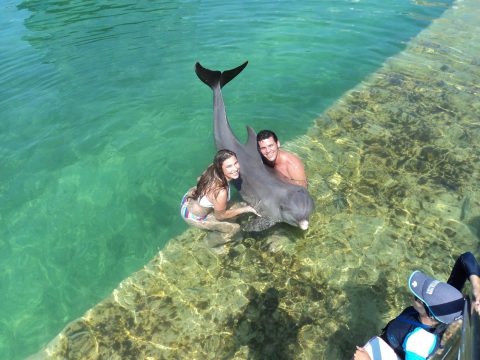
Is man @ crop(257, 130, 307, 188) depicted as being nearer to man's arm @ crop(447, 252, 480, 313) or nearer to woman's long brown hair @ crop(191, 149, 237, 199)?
woman's long brown hair @ crop(191, 149, 237, 199)

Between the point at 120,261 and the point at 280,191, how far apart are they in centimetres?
282

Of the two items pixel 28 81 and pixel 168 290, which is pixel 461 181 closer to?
pixel 168 290

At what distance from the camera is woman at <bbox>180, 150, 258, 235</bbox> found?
5105mm

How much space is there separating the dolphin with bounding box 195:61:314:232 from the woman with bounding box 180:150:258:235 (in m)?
0.28

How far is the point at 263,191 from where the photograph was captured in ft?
19.1

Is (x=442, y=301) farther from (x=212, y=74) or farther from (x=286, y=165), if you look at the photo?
(x=212, y=74)

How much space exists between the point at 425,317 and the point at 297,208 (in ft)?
8.49

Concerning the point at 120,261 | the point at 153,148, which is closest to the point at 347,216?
the point at 120,261

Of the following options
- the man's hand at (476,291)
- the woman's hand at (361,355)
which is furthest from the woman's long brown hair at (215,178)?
the man's hand at (476,291)

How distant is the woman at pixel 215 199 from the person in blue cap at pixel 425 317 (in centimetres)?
263

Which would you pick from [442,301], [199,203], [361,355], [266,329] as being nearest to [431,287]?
[442,301]

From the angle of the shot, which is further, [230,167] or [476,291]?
[230,167]

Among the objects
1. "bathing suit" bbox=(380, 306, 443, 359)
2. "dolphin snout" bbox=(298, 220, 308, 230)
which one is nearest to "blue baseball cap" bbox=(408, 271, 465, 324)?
"bathing suit" bbox=(380, 306, 443, 359)

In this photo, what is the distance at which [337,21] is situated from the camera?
13.6 metres
